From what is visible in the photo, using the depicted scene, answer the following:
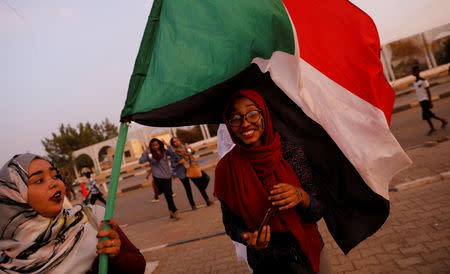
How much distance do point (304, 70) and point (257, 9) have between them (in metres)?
0.55

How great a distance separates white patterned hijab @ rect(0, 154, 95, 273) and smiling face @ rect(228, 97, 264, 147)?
1.18 meters

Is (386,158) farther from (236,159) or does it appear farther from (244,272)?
(244,272)

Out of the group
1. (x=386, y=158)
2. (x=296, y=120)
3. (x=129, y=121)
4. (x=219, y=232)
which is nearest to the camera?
(x=129, y=121)

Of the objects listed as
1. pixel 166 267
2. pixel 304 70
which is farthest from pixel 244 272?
pixel 304 70

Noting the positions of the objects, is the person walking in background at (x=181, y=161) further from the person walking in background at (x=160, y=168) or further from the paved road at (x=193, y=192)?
the paved road at (x=193, y=192)

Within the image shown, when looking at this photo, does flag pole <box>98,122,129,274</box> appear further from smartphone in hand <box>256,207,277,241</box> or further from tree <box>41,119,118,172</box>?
tree <box>41,119,118,172</box>

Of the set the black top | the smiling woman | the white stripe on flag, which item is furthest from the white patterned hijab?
the white stripe on flag

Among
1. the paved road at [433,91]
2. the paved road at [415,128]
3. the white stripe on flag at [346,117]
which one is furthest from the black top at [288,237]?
the paved road at [433,91]

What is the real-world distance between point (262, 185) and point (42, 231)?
4.14 feet

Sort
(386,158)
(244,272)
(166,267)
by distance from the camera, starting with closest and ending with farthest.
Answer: (386,158) < (244,272) < (166,267)

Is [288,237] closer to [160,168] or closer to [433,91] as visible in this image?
[160,168]

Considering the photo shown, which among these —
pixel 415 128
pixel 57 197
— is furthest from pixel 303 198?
pixel 415 128

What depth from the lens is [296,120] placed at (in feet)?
7.54

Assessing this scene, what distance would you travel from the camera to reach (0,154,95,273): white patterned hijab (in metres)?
1.53
